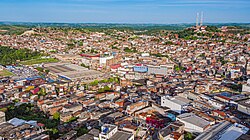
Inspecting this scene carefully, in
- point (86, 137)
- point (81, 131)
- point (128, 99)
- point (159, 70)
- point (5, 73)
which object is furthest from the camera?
point (5, 73)

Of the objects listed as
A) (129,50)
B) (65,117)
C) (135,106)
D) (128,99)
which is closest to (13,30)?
(129,50)

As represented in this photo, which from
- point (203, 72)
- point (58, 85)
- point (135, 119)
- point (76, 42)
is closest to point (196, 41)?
point (203, 72)

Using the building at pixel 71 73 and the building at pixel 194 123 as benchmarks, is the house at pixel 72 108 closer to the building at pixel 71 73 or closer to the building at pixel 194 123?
the building at pixel 194 123

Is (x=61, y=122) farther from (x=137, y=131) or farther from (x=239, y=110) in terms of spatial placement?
(x=239, y=110)

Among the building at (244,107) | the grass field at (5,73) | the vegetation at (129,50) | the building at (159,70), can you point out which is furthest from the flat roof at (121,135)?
the vegetation at (129,50)

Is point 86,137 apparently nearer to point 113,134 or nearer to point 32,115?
point 113,134

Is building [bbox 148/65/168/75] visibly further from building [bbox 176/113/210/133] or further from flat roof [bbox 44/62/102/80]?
building [bbox 176/113/210/133]
